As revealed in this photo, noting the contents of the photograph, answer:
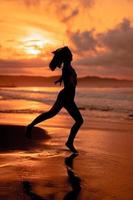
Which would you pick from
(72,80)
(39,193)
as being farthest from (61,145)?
(39,193)

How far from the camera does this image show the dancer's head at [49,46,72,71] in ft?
28.4

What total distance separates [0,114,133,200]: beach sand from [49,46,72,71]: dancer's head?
68.1 inches

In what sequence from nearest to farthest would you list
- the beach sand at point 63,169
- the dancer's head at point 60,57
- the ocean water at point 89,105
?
the beach sand at point 63,169
the dancer's head at point 60,57
the ocean water at point 89,105

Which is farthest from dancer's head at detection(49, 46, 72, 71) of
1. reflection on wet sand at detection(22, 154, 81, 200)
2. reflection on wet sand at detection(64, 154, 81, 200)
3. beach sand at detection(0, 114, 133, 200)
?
reflection on wet sand at detection(22, 154, 81, 200)

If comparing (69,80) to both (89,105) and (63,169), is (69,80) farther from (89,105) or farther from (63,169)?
(89,105)

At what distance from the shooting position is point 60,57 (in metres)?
8.66

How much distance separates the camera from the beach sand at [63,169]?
5.43m

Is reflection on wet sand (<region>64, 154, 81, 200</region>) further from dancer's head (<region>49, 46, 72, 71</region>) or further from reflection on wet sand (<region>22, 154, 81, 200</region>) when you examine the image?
dancer's head (<region>49, 46, 72, 71</region>)

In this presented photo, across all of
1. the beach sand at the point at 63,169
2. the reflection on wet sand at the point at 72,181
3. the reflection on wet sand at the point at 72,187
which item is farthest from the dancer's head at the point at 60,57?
the reflection on wet sand at the point at 72,187

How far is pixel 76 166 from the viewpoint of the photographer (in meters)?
7.30

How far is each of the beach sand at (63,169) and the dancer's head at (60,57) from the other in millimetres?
1731

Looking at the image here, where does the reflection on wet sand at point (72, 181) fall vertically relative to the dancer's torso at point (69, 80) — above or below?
below

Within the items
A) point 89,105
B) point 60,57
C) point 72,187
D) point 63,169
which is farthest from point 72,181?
point 89,105

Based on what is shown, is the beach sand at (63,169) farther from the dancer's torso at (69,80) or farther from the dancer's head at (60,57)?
the dancer's head at (60,57)
